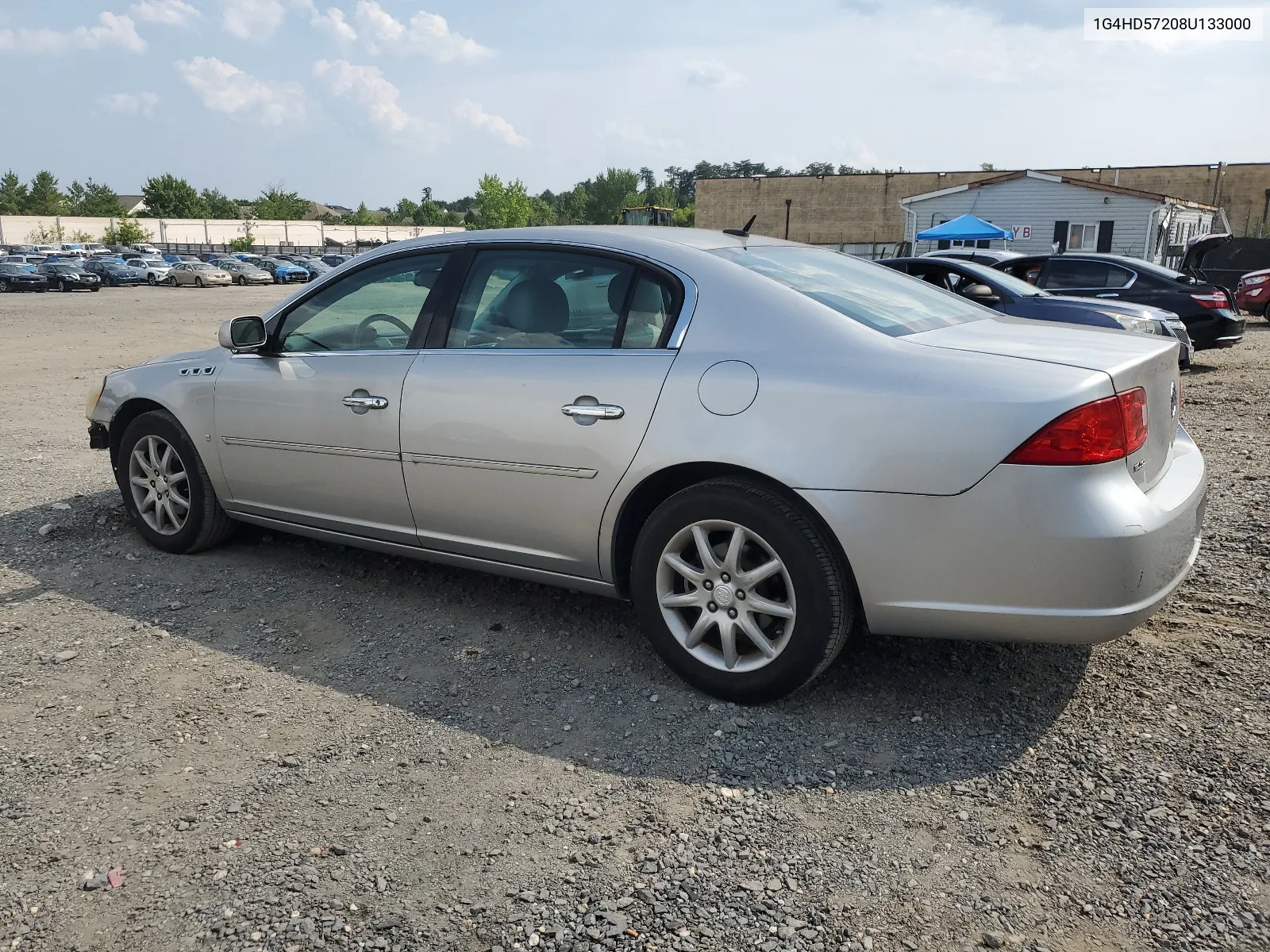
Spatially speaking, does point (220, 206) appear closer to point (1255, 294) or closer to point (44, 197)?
point (44, 197)

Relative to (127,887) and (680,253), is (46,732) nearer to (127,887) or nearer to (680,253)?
(127,887)

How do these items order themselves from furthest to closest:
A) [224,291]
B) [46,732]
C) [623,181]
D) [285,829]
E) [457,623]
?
[623,181], [224,291], [457,623], [46,732], [285,829]

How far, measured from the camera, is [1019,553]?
9.45ft

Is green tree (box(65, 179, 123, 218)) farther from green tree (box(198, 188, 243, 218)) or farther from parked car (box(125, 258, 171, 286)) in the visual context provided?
parked car (box(125, 258, 171, 286))

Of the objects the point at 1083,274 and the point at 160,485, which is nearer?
the point at 160,485

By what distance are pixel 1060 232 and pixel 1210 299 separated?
27.3 metres

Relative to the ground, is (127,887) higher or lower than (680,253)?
lower

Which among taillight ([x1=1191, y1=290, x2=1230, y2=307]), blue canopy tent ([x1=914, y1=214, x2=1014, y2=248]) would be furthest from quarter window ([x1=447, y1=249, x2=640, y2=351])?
blue canopy tent ([x1=914, y1=214, x2=1014, y2=248])

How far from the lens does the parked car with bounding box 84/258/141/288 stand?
49.0 m

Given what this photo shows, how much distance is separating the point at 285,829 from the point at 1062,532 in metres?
2.32

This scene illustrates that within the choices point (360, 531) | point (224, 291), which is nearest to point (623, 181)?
point (224, 291)

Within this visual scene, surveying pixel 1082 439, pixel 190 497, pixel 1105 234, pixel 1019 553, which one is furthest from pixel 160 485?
pixel 1105 234

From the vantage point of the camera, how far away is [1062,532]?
9.28 feet

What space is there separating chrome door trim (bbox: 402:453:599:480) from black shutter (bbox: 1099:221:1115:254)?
38.2 m
